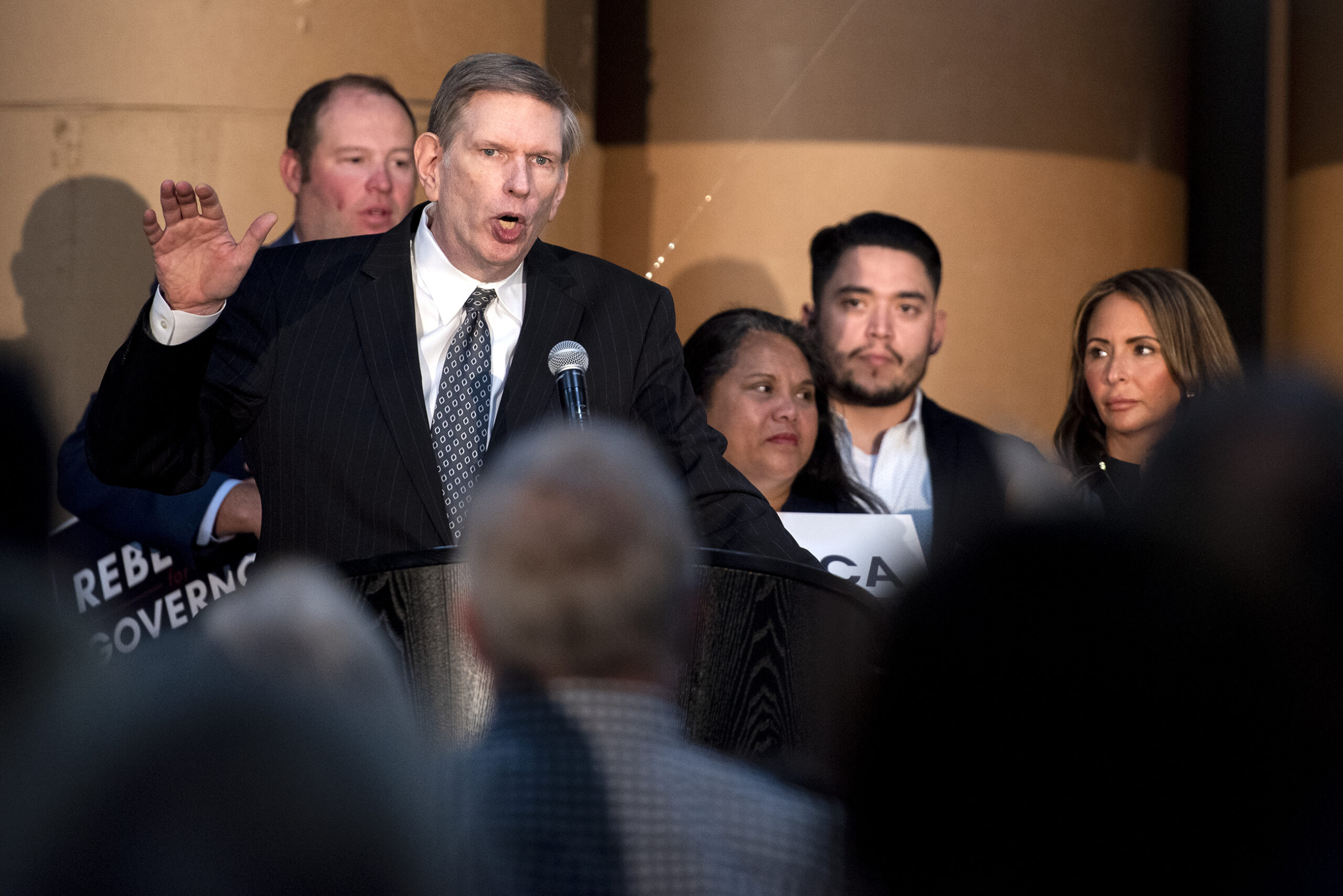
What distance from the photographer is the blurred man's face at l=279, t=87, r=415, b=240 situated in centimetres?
342

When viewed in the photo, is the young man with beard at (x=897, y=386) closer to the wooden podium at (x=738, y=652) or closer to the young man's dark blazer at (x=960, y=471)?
the young man's dark blazer at (x=960, y=471)

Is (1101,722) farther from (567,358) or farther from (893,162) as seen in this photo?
(893,162)

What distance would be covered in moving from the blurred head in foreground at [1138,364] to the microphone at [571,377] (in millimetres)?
1515

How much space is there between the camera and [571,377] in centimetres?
196

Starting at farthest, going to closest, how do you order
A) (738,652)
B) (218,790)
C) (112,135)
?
(112,135) → (738,652) → (218,790)

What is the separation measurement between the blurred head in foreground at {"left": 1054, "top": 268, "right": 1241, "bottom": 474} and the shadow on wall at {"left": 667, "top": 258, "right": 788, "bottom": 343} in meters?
1.73

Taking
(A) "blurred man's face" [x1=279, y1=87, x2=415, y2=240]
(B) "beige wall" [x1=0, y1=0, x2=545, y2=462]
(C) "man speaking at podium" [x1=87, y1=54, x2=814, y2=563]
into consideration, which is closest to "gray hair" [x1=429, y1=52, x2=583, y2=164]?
(C) "man speaking at podium" [x1=87, y1=54, x2=814, y2=563]

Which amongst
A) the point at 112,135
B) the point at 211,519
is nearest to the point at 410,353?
the point at 211,519

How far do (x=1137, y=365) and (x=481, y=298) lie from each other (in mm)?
1590

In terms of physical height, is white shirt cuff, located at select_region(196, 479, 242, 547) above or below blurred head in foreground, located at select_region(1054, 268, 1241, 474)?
below

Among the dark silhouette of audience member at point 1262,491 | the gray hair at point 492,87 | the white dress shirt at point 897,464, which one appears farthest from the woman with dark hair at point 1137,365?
the dark silhouette of audience member at point 1262,491

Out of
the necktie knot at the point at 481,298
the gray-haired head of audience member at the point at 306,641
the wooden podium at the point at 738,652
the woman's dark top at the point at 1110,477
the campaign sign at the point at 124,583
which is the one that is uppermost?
the necktie knot at the point at 481,298

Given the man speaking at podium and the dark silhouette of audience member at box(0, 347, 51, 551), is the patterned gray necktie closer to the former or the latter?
the man speaking at podium

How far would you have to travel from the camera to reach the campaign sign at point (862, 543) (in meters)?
2.75
